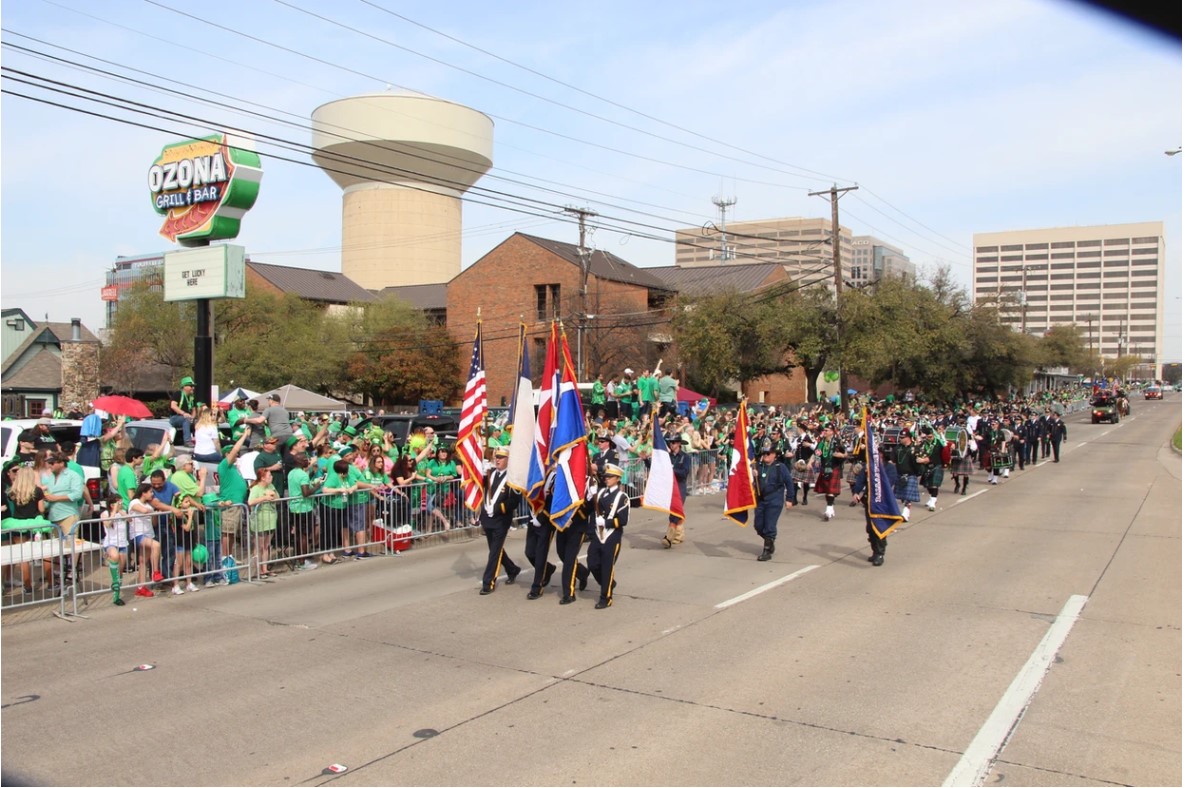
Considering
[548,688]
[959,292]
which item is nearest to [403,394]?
[959,292]

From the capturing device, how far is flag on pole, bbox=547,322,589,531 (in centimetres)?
1031

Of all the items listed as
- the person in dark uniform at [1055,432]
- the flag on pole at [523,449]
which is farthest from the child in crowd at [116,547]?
the person in dark uniform at [1055,432]

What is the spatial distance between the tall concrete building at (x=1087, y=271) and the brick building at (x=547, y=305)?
13045 cm

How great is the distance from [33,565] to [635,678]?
748cm

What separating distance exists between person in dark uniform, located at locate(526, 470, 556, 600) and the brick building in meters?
38.5

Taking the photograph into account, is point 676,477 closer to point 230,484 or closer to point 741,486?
point 741,486

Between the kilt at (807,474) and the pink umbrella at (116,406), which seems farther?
the kilt at (807,474)

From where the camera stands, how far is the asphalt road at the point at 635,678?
225 inches

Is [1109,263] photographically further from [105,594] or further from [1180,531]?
[105,594]

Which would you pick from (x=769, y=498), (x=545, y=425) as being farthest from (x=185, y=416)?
(x=769, y=498)

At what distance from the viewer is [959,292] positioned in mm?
53312

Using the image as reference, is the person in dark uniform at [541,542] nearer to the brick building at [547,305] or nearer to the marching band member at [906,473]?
the marching band member at [906,473]

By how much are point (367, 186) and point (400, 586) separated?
7410 cm

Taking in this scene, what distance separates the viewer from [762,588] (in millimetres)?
11070
